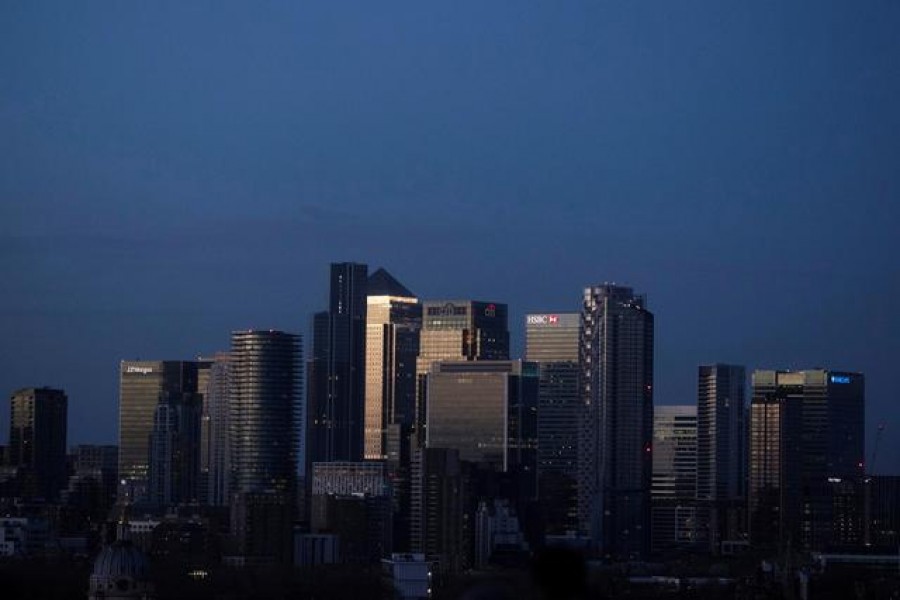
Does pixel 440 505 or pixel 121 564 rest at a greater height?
pixel 440 505

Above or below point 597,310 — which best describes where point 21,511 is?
below

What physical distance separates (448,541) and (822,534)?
84.9ft

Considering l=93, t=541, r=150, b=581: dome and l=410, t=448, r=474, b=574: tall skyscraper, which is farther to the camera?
l=410, t=448, r=474, b=574: tall skyscraper

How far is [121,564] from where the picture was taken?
6338 cm

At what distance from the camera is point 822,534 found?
14838 centimetres

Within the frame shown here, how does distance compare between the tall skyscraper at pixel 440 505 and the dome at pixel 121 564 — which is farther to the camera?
the tall skyscraper at pixel 440 505

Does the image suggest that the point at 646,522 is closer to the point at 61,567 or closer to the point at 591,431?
the point at 591,431

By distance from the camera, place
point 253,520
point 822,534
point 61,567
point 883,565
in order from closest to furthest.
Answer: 1. point 61,567
2. point 883,565
3. point 253,520
4. point 822,534

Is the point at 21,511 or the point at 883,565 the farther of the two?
the point at 21,511

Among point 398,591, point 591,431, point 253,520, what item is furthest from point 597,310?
point 398,591

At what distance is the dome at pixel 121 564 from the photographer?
63.2 metres

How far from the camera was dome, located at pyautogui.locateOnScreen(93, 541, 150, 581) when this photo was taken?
6316cm

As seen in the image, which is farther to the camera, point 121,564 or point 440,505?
point 440,505

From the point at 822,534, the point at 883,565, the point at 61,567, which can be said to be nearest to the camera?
the point at 61,567
